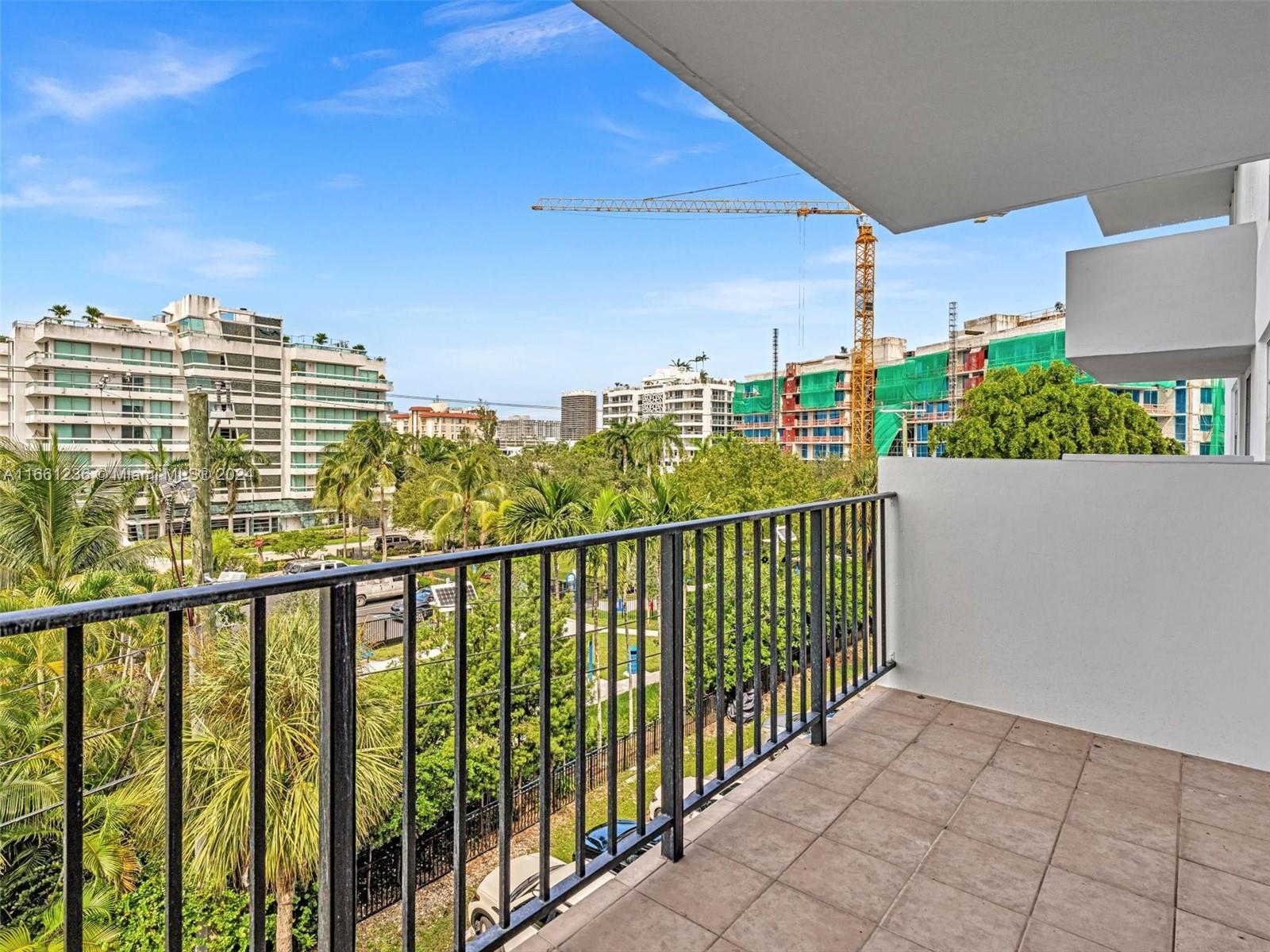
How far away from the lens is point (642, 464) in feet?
124

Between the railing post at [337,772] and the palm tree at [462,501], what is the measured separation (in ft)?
76.9

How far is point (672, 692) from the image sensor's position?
6.02 ft

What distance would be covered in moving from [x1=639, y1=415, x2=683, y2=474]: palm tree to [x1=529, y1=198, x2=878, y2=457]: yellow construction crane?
38.7 feet

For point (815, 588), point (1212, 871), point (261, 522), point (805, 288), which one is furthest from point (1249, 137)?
point (805, 288)

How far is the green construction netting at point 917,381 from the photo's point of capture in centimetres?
4741

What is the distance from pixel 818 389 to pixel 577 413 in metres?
38.8

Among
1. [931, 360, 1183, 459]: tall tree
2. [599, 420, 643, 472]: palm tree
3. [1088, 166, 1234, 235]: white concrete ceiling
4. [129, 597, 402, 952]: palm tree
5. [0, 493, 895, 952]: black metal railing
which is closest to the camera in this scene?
[0, 493, 895, 952]: black metal railing

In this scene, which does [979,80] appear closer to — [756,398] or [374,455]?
[374,455]

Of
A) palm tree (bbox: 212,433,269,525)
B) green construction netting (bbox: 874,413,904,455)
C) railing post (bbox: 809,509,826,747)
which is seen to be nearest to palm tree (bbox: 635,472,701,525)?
railing post (bbox: 809,509,826,747)

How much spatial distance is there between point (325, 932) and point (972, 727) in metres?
2.48

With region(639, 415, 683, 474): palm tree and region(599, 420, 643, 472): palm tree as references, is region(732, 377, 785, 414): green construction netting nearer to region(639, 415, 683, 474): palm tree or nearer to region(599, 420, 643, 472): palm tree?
region(639, 415, 683, 474): palm tree

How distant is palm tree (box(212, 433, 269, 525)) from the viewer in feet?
102

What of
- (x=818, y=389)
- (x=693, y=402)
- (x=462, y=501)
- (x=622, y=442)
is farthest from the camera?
(x=693, y=402)

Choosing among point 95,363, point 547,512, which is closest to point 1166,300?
point 547,512
